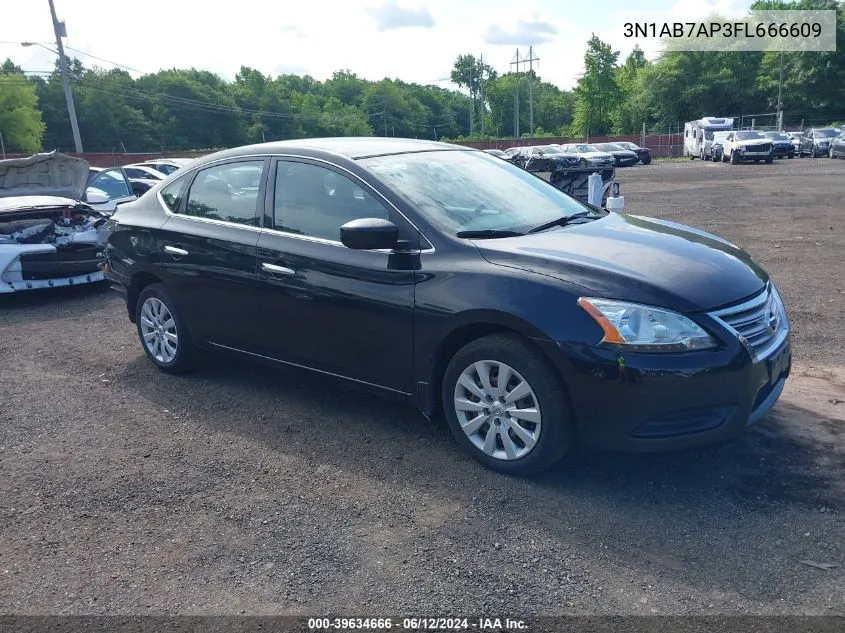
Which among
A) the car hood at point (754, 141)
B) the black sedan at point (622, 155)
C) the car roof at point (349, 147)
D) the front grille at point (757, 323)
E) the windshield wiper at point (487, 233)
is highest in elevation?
the car roof at point (349, 147)

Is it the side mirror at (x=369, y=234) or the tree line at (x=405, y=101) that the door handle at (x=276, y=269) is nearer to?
the side mirror at (x=369, y=234)

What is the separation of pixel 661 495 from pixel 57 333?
6134 millimetres

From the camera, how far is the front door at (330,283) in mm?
4242

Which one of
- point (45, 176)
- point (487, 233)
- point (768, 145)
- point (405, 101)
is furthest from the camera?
point (405, 101)

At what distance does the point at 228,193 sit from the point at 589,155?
33034 millimetres

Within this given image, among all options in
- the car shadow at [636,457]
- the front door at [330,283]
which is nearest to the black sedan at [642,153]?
the car shadow at [636,457]

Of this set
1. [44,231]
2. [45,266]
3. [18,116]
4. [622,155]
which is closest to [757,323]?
[45,266]

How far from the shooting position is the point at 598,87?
7975 centimetres

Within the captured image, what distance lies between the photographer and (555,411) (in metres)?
3.69

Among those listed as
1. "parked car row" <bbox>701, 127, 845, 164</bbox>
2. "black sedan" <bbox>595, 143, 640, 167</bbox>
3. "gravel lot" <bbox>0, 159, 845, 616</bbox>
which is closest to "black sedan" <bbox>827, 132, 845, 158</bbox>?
"parked car row" <bbox>701, 127, 845, 164</bbox>

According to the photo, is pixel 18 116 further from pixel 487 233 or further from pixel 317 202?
pixel 487 233

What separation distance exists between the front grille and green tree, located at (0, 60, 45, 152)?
280ft

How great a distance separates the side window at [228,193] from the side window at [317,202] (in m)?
0.23

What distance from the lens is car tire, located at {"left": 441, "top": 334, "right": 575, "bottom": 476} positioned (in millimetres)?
3707
